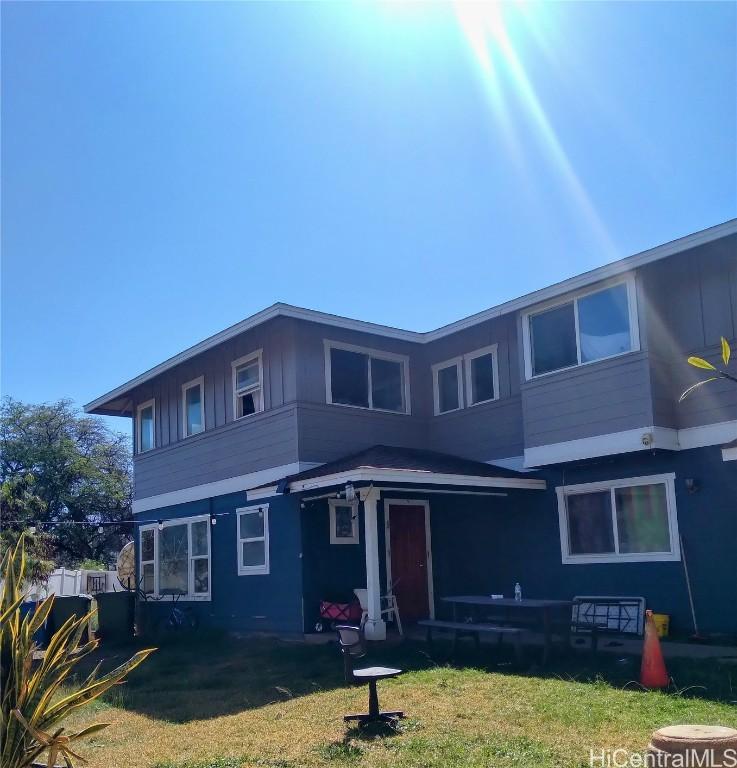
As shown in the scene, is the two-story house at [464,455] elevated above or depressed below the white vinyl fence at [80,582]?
above

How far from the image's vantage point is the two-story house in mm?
11461

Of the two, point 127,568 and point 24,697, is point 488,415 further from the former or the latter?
point 24,697

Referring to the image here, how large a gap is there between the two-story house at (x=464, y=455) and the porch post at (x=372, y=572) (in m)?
0.04

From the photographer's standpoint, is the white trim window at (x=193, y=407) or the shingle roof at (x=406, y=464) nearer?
the shingle roof at (x=406, y=464)

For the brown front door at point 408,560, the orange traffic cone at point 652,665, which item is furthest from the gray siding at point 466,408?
the orange traffic cone at point 652,665

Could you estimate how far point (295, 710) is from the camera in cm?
820

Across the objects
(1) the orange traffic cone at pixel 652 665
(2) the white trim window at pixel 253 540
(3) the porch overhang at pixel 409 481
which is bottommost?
(1) the orange traffic cone at pixel 652 665

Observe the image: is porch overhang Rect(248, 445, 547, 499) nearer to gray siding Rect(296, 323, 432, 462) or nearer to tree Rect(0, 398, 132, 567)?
gray siding Rect(296, 323, 432, 462)

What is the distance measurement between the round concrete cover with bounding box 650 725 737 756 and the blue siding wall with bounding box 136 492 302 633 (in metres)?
8.93

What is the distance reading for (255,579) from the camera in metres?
14.4

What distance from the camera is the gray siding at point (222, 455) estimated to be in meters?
14.3

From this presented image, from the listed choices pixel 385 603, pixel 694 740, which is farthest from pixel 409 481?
pixel 694 740

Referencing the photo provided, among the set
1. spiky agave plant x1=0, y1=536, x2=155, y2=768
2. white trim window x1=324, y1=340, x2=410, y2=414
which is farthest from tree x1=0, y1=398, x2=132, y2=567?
spiky agave plant x1=0, y1=536, x2=155, y2=768

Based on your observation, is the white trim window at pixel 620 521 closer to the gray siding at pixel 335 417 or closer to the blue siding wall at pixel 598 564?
the blue siding wall at pixel 598 564
